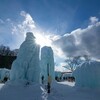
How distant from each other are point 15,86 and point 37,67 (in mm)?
5137

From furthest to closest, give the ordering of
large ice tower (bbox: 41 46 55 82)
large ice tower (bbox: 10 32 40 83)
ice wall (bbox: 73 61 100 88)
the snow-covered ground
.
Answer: large ice tower (bbox: 41 46 55 82) → ice wall (bbox: 73 61 100 88) → large ice tower (bbox: 10 32 40 83) → the snow-covered ground

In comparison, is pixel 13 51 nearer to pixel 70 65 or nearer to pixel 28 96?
pixel 70 65

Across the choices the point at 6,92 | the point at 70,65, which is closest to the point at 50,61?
the point at 6,92

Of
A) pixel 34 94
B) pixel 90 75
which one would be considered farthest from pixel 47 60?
pixel 34 94

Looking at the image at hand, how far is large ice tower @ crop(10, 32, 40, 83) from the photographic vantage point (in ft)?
79.8

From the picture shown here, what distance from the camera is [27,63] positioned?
25.3 metres

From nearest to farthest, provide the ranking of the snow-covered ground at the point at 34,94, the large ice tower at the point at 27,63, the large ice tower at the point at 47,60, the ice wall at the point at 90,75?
the snow-covered ground at the point at 34,94 < the large ice tower at the point at 27,63 < the ice wall at the point at 90,75 < the large ice tower at the point at 47,60

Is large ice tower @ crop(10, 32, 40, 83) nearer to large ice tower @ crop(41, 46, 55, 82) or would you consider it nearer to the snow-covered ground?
the snow-covered ground

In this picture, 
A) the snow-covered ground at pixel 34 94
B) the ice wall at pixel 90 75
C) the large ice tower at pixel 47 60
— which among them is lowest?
the snow-covered ground at pixel 34 94

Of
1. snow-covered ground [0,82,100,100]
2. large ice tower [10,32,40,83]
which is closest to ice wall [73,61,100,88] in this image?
snow-covered ground [0,82,100,100]

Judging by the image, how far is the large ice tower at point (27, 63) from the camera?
2433 centimetres

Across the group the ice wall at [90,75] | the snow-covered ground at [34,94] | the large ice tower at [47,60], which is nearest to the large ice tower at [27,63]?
the snow-covered ground at [34,94]

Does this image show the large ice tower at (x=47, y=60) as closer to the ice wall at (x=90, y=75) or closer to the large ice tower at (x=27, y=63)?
the large ice tower at (x=27, y=63)

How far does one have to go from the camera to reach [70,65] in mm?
73188
